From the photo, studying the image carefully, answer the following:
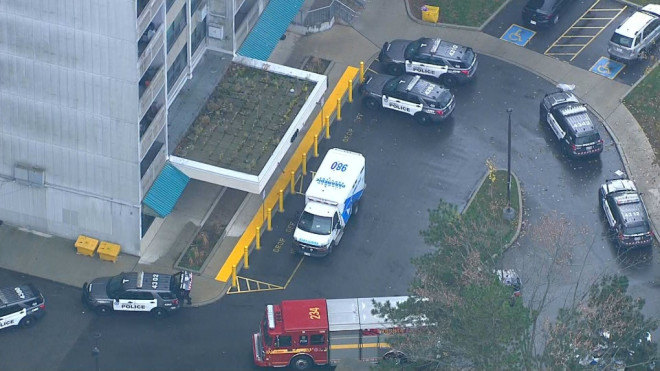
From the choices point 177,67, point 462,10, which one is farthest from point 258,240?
point 462,10

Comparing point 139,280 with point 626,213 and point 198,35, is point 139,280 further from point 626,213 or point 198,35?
point 626,213

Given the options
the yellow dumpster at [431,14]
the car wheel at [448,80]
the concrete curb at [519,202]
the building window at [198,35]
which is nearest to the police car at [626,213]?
the concrete curb at [519,202]

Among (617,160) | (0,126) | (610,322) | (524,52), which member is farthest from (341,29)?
(610,322)

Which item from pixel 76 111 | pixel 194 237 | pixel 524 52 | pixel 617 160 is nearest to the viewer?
pixel 76 111

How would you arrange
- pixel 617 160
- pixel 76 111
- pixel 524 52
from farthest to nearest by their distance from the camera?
1. pixel 524 52
2. pixel 617 160
3. pixel 76 111

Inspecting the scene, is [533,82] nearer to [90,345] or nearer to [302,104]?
[302,104]

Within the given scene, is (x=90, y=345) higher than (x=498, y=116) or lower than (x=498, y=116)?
lower

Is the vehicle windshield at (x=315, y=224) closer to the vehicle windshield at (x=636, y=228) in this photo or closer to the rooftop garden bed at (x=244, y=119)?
the rooftop garden bed at (x=244, y=119)
